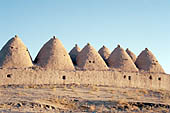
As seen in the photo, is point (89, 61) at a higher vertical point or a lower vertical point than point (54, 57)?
lower

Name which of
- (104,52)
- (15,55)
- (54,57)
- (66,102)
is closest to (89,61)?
(54,57)

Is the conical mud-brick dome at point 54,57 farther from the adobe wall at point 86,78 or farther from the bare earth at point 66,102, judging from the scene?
the bare earth at point 66,102

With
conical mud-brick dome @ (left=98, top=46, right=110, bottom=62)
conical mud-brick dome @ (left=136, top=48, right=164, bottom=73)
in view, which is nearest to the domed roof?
conical mud-brick dome @ (left=98, top=46, right=110, bottom=62)

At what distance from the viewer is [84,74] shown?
1925 centimetres

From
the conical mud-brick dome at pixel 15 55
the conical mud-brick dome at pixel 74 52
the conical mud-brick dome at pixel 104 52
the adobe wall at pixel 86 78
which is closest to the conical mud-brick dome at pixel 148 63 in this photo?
the adobe wall at pixel 86 78

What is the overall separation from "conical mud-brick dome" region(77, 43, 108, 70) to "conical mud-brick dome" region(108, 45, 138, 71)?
4.81 feet

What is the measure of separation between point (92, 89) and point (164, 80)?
742cm

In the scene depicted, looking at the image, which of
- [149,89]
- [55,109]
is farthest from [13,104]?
[149,89]

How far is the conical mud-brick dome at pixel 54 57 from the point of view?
19344 millimetres

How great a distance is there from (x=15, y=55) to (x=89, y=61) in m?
5.46

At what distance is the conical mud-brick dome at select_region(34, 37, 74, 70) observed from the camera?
1934 centimetres

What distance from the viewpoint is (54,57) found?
19766 millimetres

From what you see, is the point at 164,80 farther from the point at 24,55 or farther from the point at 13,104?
the point at 13,104

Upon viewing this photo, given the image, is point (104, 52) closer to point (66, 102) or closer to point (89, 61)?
point (89, 61)
